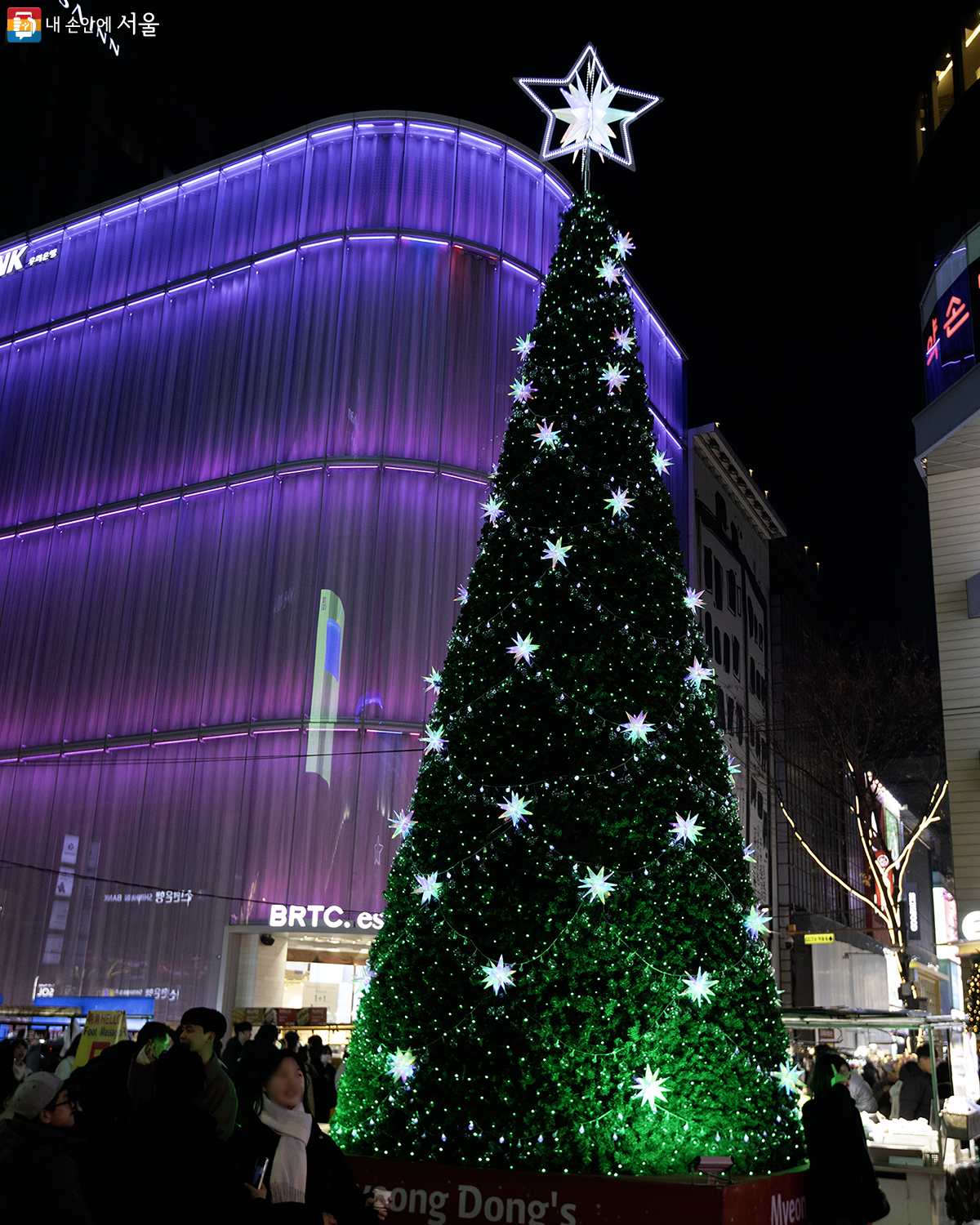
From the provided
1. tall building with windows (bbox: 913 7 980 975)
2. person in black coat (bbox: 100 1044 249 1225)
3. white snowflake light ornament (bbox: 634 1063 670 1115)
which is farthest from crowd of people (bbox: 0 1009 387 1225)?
tall building with windows (bbox: 913 7 980 975)

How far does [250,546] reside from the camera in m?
25.6

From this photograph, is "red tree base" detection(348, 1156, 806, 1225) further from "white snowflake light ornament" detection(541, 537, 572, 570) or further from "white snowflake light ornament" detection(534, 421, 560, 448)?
"white snowflake light ornament" detection(534, 421, 560, 448)

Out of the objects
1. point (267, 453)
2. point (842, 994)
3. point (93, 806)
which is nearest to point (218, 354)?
point (267, 453)

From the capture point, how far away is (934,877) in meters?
80.4

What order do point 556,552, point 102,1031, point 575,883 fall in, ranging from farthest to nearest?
point 102,1031 → point 556,552 → point 575,883

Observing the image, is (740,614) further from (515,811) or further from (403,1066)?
(403,1066)

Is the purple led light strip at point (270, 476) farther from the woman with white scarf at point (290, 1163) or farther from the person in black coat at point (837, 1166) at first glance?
the woman with white scarf at point (290, 1163)

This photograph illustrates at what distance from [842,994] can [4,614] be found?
37.9 m

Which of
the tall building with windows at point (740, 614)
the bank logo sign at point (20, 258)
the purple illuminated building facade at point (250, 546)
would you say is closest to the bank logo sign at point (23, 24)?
the bank logo sign at point (20, 258)

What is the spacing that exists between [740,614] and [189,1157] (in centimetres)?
4400

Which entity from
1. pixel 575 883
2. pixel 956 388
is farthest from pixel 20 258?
pixel 575 883

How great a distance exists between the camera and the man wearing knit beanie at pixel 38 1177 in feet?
13.1

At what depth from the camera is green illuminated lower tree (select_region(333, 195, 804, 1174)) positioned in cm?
588

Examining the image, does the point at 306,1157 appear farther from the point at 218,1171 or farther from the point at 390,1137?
the point at 390,1137
